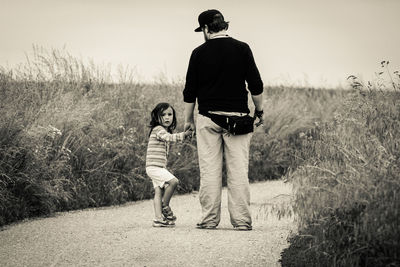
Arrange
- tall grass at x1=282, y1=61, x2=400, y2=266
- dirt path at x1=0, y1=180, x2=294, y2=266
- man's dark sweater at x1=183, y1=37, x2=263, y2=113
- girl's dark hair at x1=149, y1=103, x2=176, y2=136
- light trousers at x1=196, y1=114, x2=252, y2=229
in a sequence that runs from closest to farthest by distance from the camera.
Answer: tall grass at x1=282, y1=61, x2=400, y2=266, dirt path at x1=0, y1=180, x2=294, y2=266, man's dark sweater at x1=183, y1=37, x2=263, y2=113, light trousers at x1=196, y1=114, x2=252, y2=229, girl's dark hair at x1=149, y1=103, x2=176, y2=136

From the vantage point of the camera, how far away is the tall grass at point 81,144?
9.93 meters

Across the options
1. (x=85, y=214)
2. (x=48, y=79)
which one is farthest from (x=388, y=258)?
(x=48, y=79)

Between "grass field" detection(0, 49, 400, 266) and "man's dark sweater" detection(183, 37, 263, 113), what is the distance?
976 mm

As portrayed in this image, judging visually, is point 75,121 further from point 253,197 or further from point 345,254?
point 345,254

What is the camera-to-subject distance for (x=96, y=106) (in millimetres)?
12773

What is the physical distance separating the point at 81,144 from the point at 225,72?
158 inches

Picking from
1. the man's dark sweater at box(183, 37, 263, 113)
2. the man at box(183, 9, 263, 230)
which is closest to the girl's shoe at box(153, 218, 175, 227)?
the man at box(183, 9, 263, 230)

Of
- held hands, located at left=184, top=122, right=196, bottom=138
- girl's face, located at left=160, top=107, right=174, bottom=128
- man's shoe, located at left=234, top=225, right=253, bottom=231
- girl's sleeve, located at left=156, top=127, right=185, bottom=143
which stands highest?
girl's face, located at left=160, top=107, right=174, bottom=128

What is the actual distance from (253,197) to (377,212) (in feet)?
21.0

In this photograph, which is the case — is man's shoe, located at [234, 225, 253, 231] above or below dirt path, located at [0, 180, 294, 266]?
above

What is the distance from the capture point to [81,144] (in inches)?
450

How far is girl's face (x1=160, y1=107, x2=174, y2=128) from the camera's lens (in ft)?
29.2

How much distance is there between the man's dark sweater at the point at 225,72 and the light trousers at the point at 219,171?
28 centimetres

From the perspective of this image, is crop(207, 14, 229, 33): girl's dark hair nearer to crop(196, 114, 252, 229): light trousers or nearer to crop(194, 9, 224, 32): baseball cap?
crop(194, 9, 224, 32): baseball cap
